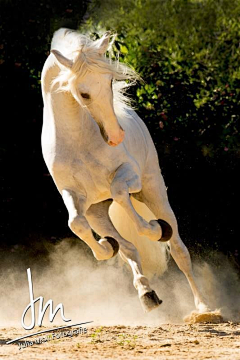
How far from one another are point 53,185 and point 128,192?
10.0ft

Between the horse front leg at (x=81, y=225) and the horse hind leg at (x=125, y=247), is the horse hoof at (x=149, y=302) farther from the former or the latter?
the horse front leg at (x=81, y=225)

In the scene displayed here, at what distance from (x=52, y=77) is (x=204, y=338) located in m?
2.09

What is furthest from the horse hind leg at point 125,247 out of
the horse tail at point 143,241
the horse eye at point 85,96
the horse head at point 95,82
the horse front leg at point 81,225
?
the horse eye at point 85,96

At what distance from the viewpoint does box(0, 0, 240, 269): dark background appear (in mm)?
8664

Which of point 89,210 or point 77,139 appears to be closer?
point 77,139

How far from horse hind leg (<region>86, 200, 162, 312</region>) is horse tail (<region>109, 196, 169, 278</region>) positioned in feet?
1.68

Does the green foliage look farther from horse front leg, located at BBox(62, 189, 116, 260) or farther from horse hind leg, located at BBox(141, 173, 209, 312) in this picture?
horse front leg, located at BBox(62, 189, 116, 260)

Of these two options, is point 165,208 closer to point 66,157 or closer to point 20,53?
point 66,157

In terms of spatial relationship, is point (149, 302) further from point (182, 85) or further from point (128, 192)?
point (182, 85)

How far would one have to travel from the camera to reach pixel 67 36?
18.8 feet

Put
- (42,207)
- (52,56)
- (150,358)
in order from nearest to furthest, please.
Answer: (150,358) → (52,56) → (42,207)

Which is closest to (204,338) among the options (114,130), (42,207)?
(114,130)

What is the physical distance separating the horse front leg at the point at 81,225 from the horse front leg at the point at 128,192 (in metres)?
0.24

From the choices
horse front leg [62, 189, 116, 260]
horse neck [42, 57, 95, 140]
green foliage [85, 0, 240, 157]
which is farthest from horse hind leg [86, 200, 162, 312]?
green foliage [85, 0, 240, 157]
